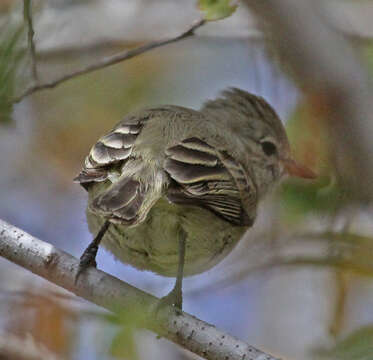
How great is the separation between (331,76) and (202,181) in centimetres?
169

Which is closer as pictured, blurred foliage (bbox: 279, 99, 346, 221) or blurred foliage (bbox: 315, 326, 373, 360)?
blurred foliage (bbox: 315, 326, 373, 360)

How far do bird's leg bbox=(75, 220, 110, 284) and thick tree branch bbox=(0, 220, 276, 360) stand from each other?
0.08 ft

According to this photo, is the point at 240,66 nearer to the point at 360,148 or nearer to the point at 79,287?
the point at 79,287

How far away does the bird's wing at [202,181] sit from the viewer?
3986mm

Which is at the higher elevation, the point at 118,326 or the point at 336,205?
the point at 336,205

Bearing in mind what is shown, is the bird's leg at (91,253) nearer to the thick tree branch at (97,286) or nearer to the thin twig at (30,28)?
the thick tree branch at (97,286)

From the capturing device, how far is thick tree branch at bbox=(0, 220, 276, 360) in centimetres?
359

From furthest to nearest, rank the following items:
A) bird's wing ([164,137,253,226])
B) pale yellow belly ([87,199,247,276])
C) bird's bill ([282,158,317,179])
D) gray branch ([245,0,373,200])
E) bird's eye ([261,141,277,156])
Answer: bird's eye ([261,141,277,156])
bird's bill ([282,158,317,179])
pale yellow belly ([87,199,247,276])
bird's wing ([164,137,253,226])
gray branch ([245,0,373,200])

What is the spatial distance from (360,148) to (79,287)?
1.86 metres

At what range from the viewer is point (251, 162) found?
5.88 metres

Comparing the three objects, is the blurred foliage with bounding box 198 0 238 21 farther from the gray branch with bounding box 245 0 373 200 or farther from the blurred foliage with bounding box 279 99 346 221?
the gray branch with bounding box 245 0 373 200

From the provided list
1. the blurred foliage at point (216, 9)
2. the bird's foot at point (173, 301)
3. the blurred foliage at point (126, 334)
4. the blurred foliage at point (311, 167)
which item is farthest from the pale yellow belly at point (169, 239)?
the blurred foliage at point (126, 334)

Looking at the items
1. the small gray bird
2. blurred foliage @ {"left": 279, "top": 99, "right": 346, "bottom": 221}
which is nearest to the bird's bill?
blurred foliage @ {"left": 279, "top": 99, "right": 346, "bottom": 221}

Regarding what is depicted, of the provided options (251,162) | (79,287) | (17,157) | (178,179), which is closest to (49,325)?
(79,287)
